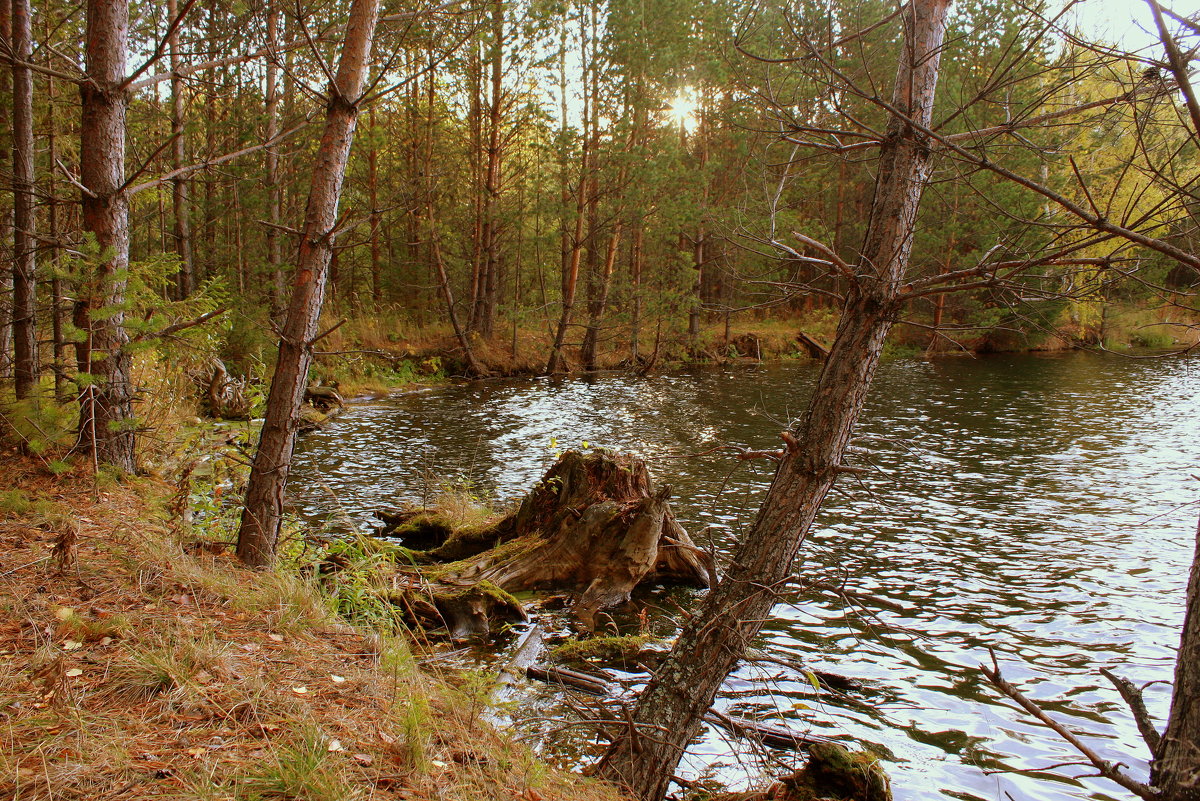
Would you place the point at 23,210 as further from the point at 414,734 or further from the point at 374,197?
the point at 374,197

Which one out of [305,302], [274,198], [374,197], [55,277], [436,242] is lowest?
[305,302]

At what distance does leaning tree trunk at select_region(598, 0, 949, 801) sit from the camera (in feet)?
11.1

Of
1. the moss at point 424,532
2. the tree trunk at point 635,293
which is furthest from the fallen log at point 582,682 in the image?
the tree trunk at point 635,293

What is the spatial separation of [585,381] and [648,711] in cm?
1917

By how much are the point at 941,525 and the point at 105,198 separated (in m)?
9.21

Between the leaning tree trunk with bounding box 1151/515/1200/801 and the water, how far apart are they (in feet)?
3.92

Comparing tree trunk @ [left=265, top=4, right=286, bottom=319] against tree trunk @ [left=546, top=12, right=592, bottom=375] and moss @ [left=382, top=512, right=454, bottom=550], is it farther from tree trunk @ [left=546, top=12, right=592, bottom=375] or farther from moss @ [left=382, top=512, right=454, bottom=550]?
moss @ [left=382, top=512, right=454, bottom=550]

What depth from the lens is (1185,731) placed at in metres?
2.15

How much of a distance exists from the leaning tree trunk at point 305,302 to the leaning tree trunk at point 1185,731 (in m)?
4.48

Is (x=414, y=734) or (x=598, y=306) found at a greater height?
(x=598, y=306)

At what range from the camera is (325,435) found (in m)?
13.5

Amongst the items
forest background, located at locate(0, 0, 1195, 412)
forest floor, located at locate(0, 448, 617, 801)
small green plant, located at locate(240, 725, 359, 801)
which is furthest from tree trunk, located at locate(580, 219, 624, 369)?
small green plant, located at locate(240, 725, 359, 801)

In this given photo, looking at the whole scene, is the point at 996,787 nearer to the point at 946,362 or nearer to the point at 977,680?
the point at 977,680

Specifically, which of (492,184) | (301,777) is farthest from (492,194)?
(301,777)
